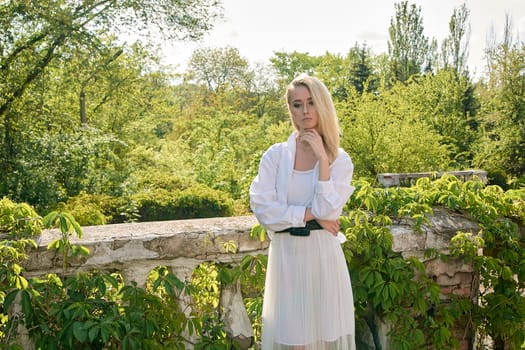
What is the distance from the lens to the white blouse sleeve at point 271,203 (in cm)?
220

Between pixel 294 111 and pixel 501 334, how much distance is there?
6.18 ft

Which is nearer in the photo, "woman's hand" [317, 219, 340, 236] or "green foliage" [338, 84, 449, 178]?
"woman's hand" [317, 219, 340, 236]

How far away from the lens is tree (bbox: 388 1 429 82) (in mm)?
24953

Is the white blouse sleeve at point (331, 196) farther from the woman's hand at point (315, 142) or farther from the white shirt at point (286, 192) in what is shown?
the woman's hand at point (315, 142)

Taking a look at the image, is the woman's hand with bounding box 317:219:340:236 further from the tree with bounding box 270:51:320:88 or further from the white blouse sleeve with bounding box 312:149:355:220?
the tree with bounding box 270:51:320:88

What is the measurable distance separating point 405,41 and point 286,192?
2494cm

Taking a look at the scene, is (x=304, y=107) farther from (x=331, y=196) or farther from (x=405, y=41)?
(x=405, y=41)

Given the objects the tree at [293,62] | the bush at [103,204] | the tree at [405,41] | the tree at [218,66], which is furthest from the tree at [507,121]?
the tree at [293,62]

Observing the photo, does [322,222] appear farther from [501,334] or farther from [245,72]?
[245,72]

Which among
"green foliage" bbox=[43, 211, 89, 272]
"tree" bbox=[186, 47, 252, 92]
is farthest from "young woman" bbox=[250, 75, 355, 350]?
"tree" bbox=[186, 47, 252, 92]

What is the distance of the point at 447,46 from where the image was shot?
24750 mm

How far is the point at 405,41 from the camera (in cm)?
2506

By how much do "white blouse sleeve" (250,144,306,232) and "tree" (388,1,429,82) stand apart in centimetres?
2407

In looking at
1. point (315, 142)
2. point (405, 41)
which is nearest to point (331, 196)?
point (315, 142)
